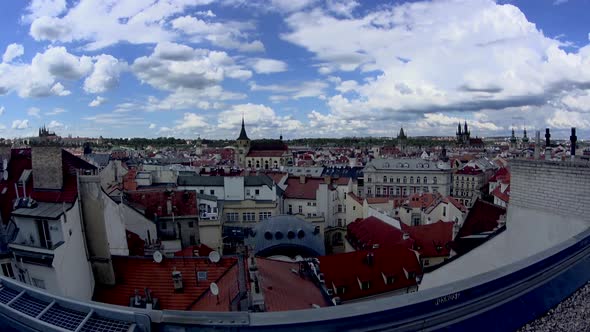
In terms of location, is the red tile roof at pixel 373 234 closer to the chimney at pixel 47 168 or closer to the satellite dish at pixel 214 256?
the satellite dish at pixel 214 256

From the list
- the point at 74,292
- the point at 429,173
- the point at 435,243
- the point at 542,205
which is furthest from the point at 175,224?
the point at 429,173

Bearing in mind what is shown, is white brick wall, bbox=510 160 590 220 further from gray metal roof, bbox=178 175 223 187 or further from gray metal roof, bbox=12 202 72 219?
gray metal roof, bbox=178 175 223 187

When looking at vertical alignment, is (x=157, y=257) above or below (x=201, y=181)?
below

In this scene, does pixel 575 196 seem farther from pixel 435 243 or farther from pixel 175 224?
pixel 175 224

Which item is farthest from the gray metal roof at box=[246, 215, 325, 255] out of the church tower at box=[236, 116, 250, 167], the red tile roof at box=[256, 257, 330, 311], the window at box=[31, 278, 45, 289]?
the church tower at box=[236, 116, 250, 167]

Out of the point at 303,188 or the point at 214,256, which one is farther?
the point at 303,188

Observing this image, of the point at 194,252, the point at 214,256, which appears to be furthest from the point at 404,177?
the point at 214,256

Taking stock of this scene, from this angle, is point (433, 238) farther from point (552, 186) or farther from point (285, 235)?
point (552, 186)

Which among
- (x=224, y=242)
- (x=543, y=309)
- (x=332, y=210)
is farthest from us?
(x=332, y=210)
